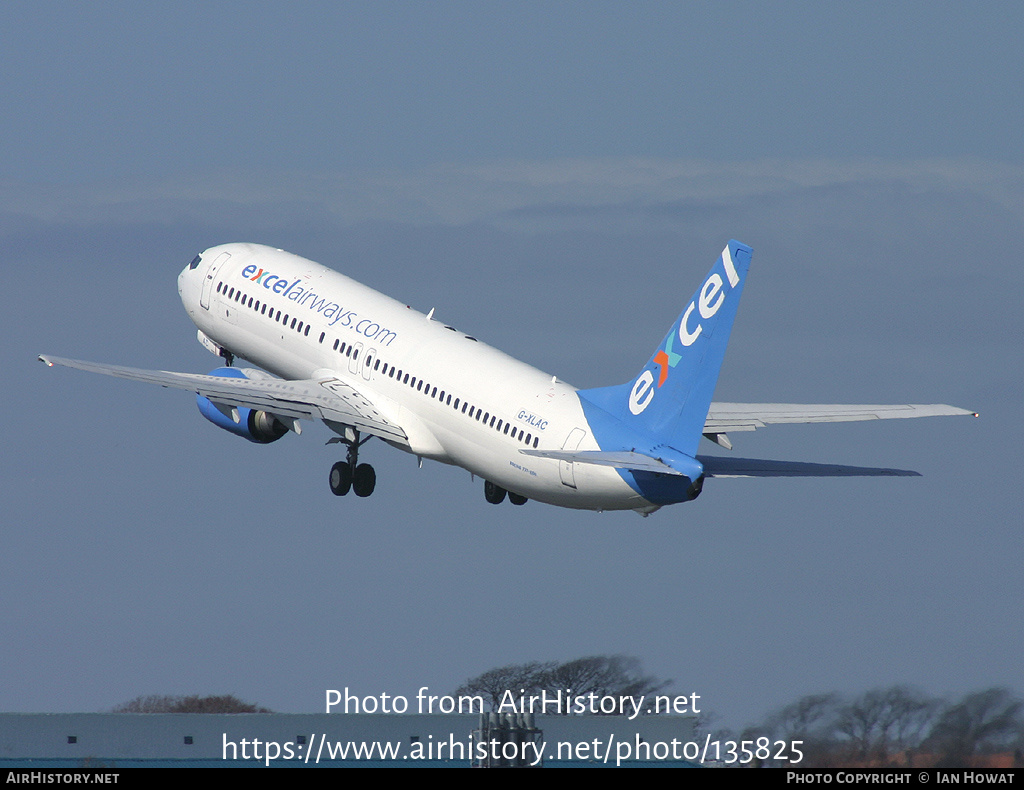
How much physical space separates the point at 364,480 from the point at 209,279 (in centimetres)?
1096

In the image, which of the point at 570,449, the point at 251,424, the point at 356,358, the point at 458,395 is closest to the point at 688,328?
the point at 570,449

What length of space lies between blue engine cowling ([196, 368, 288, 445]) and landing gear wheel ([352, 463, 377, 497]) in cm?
326

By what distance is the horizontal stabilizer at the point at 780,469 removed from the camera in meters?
56.3

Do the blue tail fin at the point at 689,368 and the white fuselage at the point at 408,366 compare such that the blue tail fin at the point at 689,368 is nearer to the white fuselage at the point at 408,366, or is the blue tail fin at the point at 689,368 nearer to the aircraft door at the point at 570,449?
the aircraft door at the point at 570,449

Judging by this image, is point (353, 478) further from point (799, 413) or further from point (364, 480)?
point (799, 413)

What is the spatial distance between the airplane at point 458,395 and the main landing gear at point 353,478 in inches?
1.8

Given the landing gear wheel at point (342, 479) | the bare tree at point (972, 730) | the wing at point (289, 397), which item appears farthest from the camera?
the landing gear wheel at point (342, 479)

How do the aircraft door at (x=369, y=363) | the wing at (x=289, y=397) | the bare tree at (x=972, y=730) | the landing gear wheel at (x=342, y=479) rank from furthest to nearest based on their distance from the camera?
the landing gear wheel at (x=342, y=479), the aircraft door at (x=369, y=363), the wing at (x=289, y=397), the bare tree at (x=972, y=730)

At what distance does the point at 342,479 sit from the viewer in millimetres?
67312

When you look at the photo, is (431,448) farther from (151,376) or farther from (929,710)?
(929,710)

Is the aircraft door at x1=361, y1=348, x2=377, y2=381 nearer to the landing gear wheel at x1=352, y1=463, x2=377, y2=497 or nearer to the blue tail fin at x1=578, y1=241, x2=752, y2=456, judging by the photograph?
the landing gear wheel at x1=352, y1=463, x2=377, y2=497

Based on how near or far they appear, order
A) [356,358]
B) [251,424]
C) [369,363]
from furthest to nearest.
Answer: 1. [251,424]
2. [356,358]
3. [369,363]

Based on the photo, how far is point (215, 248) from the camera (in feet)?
246

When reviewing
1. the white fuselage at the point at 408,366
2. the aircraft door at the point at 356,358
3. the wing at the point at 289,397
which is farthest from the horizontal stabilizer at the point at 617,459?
the aircraft door at the point at 356,358
